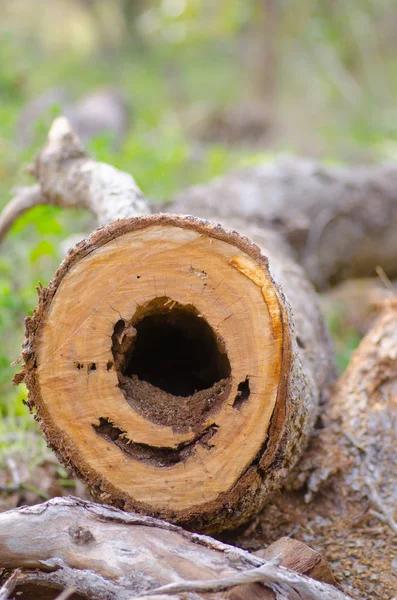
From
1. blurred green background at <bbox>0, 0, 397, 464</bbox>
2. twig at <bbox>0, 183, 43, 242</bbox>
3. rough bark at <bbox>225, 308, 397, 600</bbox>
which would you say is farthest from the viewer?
blurred green background at <bbox>0, 0, 397, 464</bbox>

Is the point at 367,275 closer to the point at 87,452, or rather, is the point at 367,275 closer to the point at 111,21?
the point at 87,452

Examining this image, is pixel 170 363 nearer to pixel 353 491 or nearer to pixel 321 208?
pixel 353 491

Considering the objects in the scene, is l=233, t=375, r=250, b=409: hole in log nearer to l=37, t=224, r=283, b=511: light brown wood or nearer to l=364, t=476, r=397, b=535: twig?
l=37, t=224, r=283, b=511: light brown wood

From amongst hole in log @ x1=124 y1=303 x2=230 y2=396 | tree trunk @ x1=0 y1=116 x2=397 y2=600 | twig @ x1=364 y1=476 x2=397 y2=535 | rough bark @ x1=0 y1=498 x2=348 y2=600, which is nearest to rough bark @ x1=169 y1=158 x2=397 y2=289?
hole in log @ x1=124 y1=303 x2=230 y2=396

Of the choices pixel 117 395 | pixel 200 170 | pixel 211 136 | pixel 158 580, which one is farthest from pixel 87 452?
pixel 211 136

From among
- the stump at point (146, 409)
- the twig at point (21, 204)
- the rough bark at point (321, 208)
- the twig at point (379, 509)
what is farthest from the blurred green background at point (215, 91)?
the stump at point (146, 409)

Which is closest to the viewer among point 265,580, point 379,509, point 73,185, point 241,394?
point 265,580

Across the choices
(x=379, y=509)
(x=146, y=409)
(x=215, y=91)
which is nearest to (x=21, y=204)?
(x=146, y=409)
